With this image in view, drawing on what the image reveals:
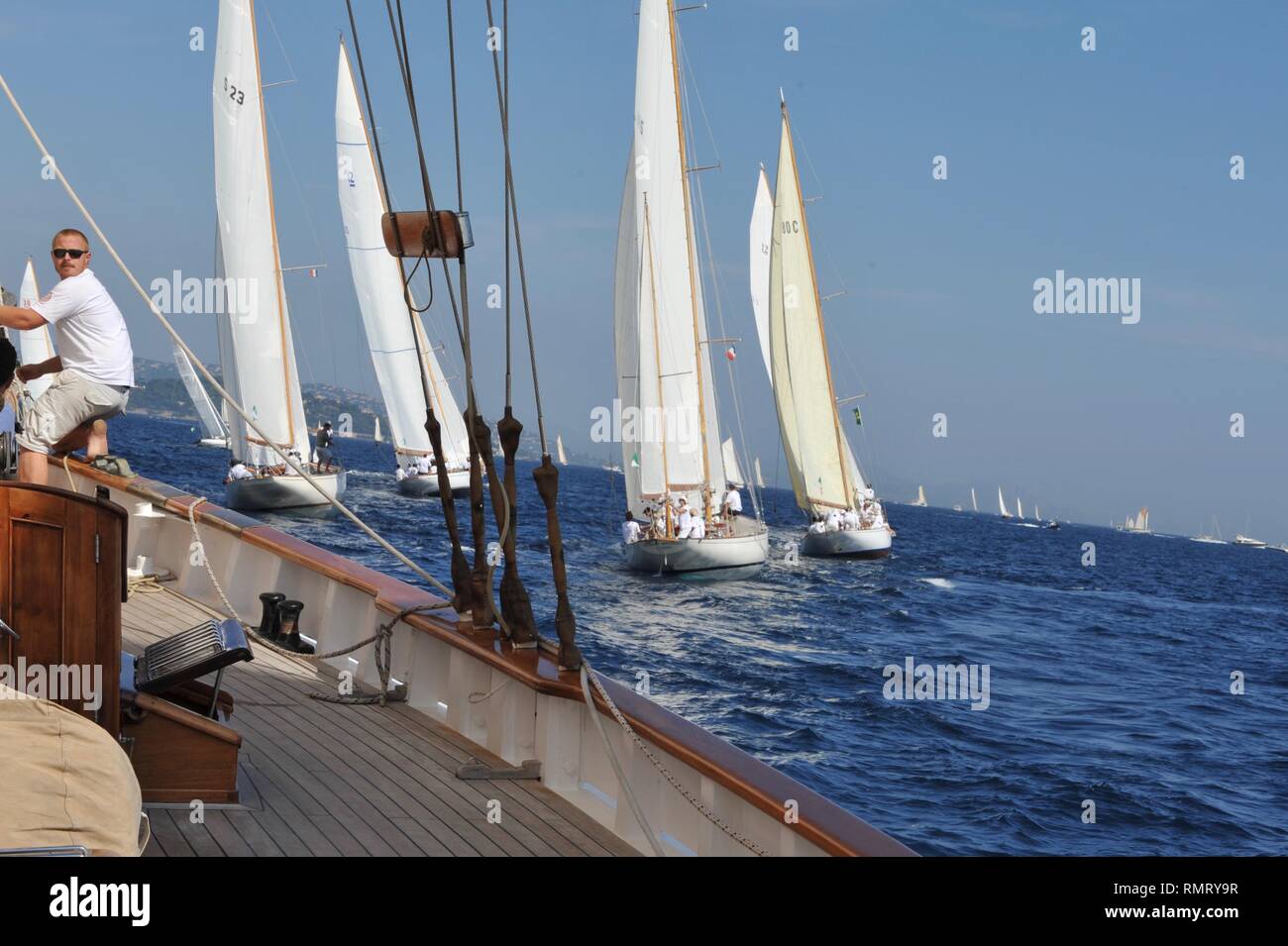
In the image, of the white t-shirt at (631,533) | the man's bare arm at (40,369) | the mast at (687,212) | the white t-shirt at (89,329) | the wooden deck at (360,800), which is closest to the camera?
the wooden deck at (360,800)

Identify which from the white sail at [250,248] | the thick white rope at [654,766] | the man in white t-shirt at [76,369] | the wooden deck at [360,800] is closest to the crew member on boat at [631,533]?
the white sail at [250,248]

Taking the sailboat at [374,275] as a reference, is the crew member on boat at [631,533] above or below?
below

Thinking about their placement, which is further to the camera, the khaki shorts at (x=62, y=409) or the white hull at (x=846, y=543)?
the white hull at (x=846, y=543)

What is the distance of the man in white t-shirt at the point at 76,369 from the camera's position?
568 cm

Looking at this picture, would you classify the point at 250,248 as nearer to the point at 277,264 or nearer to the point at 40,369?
the point at 277,264

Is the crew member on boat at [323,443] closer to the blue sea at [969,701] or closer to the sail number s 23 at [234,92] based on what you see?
the blue sea at [969,701]

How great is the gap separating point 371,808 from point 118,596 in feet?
3.73

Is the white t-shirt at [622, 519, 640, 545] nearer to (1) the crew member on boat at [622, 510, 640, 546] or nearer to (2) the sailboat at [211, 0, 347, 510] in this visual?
(1) the crew member on boat at [622, 510, 640, 546]

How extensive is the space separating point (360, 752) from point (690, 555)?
1002 inches

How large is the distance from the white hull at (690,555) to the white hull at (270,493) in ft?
34.4
